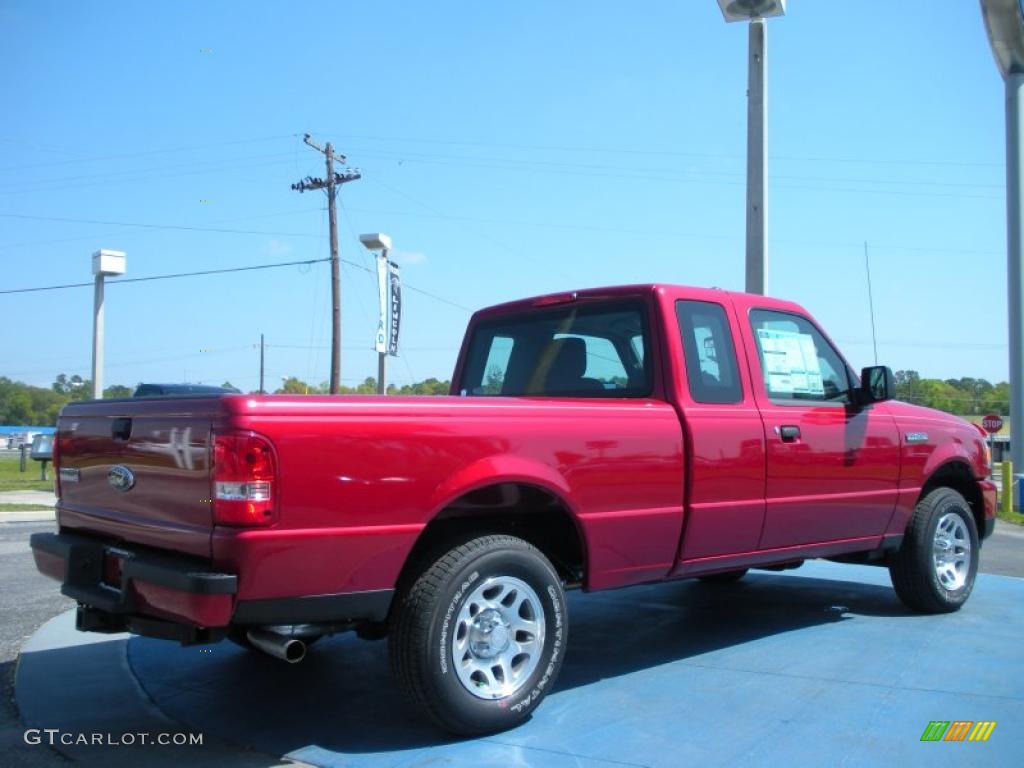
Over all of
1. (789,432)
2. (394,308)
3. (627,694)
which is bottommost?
(627,694)

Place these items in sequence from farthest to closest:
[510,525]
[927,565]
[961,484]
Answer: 1. [961,484]
2. [927,565]
3. [510,525]

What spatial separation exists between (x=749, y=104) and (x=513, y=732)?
909cm

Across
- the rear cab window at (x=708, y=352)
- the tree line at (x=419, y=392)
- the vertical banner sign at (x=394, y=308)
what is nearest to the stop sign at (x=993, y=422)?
the tree line at (x=419, y=392)

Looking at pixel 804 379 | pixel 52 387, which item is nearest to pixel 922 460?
pixel 804 379

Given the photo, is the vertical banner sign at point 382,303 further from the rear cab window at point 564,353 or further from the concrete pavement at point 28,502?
the rear cab window at point 564,353

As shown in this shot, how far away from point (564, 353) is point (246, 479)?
2395 mm

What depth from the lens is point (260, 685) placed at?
4.50 metres

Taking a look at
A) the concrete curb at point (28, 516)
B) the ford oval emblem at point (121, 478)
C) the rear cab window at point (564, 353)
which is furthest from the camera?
the concrete curb at point (28, 516)

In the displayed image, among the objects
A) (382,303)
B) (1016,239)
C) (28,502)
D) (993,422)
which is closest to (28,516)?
(28,502)

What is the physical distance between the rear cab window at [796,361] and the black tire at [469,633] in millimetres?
1954

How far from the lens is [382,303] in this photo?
68.5ft

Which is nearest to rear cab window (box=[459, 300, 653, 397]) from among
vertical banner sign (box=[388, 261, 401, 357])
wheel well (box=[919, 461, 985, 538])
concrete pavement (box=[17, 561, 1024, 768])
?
concrete pavement (box=[17, 561, 1024, 768])

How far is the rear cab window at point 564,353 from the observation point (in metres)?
4.75

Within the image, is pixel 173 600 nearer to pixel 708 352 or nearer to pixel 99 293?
pixel 708 352
